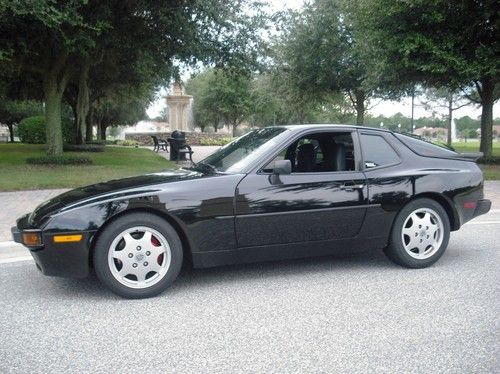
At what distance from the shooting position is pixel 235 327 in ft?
12.1

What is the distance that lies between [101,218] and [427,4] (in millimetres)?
14179

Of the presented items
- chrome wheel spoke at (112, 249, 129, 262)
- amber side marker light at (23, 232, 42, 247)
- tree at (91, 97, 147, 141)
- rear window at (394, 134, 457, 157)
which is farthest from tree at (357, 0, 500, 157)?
tree at (91, 97, 147, 141)

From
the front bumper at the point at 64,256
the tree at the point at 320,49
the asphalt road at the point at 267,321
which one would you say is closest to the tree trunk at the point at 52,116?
the tree at the point at 320,49

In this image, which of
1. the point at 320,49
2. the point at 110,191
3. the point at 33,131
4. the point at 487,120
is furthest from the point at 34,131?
the point at 110,191

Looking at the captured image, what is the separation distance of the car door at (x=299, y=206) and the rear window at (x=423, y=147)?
2.44 feet

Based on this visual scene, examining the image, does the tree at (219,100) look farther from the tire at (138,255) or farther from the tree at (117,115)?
the tire at (138,255)

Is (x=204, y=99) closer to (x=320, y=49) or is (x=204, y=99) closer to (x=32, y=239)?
(x=320, y=49)

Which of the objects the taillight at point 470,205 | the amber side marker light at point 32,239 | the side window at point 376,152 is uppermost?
the side window at point 376,152

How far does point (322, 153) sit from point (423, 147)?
1088 millimetres

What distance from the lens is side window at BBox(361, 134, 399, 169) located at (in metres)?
5.08

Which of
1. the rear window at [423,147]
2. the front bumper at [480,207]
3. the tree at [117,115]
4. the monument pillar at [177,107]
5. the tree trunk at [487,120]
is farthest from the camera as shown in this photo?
the tree at [117,115]

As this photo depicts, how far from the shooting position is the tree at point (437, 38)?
1505 cm

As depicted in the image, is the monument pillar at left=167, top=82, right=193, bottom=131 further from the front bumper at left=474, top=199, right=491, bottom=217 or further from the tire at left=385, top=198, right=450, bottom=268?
the tire at left=385, top=198, right=450, bottom=268

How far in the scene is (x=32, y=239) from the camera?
4.11 metres
